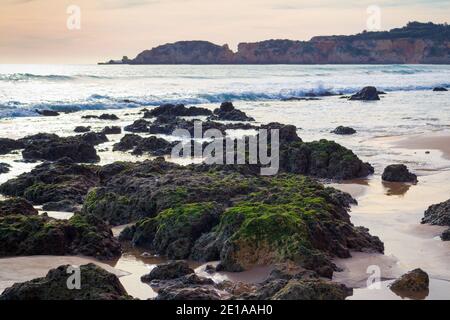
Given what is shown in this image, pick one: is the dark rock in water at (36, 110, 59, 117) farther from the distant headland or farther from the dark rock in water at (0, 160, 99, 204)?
the distant headland

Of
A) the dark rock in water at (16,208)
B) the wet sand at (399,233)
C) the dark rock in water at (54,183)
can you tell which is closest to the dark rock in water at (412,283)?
the wet sand at (399,233)

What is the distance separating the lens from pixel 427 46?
140750mm

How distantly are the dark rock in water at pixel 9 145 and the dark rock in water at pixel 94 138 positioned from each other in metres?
2.00

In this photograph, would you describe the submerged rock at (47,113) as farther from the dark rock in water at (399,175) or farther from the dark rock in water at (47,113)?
the dark rock in water at (399,175)

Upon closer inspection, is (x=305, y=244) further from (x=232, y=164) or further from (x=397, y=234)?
(x=232, y=164)

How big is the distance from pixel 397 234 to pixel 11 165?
10267 millimetres

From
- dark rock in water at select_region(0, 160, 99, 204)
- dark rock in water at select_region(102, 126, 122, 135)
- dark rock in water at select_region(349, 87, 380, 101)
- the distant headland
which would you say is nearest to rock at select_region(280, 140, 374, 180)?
dark rock in water at select_region(0, 160, 99, 204)

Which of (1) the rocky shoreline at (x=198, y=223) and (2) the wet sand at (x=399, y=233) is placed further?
(2) the wet sand at (x=399, y=233)

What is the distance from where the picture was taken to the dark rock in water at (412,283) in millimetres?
7770

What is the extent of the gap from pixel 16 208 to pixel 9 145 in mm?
9898

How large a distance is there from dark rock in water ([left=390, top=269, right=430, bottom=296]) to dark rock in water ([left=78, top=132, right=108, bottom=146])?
A: 1525 centimetres

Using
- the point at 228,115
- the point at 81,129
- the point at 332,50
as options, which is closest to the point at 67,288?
the point at 81,129
